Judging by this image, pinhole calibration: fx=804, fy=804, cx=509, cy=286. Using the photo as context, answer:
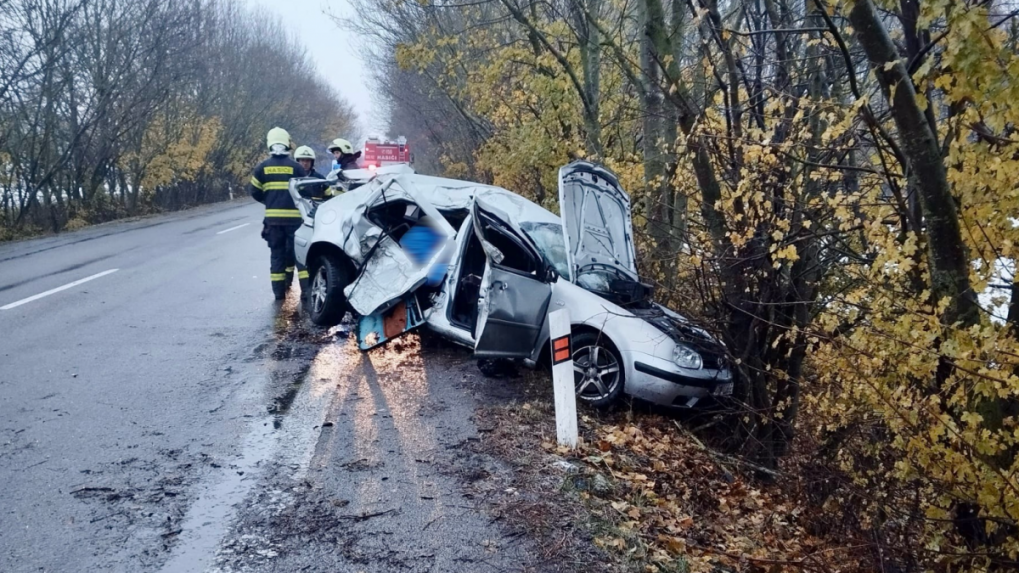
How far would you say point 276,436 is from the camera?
226 inches

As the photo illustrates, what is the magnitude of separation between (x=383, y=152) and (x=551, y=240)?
21.0m

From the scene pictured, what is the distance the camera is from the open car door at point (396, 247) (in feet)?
25.8

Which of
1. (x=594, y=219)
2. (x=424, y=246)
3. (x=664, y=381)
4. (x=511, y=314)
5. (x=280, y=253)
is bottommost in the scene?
(x=664, y=381)

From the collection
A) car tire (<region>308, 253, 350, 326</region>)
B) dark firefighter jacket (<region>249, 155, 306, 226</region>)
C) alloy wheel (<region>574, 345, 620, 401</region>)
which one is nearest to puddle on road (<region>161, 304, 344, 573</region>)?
car tire (<region>308, 253, 350, 326</region>)

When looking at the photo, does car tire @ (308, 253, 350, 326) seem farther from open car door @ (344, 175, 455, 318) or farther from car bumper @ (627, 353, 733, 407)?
car bumper @ (627, 353, 733, 407)

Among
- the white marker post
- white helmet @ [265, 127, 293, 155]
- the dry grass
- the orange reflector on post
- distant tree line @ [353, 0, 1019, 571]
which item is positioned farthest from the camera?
white helmet @ [265, 127, 293, 155]

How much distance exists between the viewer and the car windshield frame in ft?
25.3

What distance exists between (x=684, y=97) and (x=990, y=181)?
359 cm

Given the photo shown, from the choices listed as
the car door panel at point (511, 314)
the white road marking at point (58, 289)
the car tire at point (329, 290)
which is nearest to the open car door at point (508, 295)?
the car door panel at point (511, 314)

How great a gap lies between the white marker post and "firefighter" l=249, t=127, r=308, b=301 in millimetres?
4721

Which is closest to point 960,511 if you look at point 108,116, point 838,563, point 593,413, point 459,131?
point 838,563

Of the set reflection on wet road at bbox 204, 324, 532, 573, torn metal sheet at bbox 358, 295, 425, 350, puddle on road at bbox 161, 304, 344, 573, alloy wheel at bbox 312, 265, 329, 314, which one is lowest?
reflection on wet road at bbox 204, 324, 532, 573

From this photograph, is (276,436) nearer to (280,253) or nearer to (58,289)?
(280,253)

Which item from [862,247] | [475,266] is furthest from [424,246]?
[862,247]
